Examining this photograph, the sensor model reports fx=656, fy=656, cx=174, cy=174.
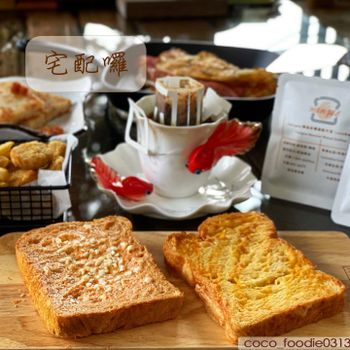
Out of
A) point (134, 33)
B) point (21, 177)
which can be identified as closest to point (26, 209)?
point (21, 177)

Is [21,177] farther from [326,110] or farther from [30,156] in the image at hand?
[326,110]

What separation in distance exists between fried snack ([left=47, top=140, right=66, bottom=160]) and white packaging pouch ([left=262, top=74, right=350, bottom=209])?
479mm

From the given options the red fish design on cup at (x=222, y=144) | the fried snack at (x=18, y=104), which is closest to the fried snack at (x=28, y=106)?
the fried snack at (x=18, y=104)

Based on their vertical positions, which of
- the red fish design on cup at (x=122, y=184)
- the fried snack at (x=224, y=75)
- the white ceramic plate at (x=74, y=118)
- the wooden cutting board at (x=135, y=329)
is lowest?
the wooden cutting board at (x=135, y=329)

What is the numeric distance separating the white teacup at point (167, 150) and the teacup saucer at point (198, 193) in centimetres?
3

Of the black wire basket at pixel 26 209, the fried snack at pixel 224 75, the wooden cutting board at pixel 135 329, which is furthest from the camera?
the fried snack at pixel 224 75

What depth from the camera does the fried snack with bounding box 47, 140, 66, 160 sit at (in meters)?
1.46

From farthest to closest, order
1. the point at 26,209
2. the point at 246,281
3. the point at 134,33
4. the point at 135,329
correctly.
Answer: the point at 134,33
the point at 26,209
the point at 246,281
the point at 135,329

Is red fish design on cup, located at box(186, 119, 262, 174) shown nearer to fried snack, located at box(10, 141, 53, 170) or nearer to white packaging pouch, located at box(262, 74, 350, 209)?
white packaging pouch, located at box(262, 74, 350, 209)

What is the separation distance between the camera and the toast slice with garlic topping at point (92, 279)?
1.05 metres

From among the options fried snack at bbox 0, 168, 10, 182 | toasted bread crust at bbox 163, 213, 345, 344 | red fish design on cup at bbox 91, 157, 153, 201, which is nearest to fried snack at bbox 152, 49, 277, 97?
red fish design on cup at bbox 91, 157, 153, 201

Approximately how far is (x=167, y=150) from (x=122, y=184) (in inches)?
5.0

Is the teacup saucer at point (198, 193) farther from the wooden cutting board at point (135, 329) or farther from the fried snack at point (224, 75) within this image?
the fried snack at point (224, 75)

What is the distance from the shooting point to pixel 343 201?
1.45 metres
